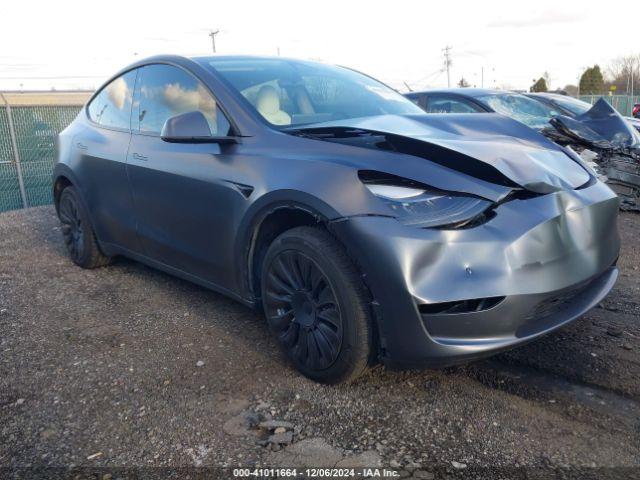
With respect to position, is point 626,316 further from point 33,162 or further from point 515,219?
point 33,162

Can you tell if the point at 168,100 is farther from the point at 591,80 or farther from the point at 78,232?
the point at 591,80

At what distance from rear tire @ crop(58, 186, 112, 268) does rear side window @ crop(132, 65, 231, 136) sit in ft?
3.74

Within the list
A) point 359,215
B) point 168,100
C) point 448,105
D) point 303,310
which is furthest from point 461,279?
point 448,105

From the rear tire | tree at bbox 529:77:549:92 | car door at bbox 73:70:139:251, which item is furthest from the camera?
tree at bbox 529:77:549:92

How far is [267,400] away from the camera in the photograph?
9.59ft

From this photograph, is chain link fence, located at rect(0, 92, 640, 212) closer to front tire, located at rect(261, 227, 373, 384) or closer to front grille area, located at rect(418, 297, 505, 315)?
front tire, located at rect(261, 227, 373, 384)

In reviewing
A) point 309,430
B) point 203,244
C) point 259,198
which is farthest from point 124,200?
point 309,430

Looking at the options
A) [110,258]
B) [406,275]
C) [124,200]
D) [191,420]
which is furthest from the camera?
[110,258]

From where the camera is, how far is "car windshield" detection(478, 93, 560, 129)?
8.10 m

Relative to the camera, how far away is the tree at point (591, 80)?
53469mm

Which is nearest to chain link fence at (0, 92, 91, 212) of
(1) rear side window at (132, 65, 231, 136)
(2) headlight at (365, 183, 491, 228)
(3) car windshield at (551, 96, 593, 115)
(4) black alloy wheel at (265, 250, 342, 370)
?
(1) rear side window at (132, 65, 231, 136)

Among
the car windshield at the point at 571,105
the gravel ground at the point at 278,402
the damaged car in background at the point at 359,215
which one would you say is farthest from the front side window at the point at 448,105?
the gravel ground at the point at 278,402

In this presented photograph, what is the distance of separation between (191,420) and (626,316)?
9.09 feet

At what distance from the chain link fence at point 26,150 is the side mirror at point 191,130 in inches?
317
